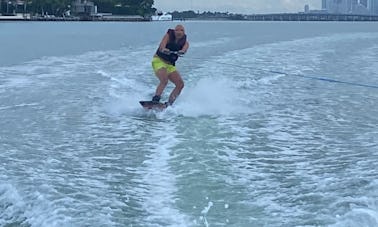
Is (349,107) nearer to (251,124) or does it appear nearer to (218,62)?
(251,124)

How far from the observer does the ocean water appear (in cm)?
585

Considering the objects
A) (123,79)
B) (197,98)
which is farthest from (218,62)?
(197,98)

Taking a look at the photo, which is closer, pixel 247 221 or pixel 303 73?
pixel 247 221

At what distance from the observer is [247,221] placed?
18.5ft

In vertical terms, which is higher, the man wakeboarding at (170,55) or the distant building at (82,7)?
the distant building at (82,7)

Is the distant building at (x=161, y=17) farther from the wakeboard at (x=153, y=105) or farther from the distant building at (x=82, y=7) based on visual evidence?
the wakeboard at (x=153, y=105)

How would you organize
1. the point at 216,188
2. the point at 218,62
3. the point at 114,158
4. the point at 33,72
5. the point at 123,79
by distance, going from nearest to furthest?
the point at 216,188 < the point at 114,158 < the point at 123,79 < the point at 33,72 < the point at 218,62

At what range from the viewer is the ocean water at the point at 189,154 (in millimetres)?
5852

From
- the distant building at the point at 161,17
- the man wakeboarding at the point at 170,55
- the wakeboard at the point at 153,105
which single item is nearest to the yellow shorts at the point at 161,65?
the man wakeboarding at the point at 170,55

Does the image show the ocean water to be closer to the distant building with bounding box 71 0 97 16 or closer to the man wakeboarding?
the man wakeboarding

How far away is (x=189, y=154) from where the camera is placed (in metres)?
7.97

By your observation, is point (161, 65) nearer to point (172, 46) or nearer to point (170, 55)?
point (170, 55)

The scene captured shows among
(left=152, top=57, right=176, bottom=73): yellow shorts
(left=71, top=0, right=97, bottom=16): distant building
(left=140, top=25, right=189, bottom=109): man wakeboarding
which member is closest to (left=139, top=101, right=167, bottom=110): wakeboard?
(left=140, top=25, right=189, bottom=109): man wakeboarding

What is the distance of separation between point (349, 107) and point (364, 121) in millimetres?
1640
